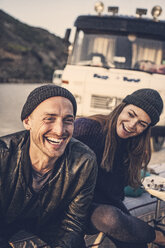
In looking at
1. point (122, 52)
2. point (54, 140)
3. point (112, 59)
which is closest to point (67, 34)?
point (112, 59)

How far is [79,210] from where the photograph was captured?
93.7 inches

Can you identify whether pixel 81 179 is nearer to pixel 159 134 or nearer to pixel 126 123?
pixel 126 123

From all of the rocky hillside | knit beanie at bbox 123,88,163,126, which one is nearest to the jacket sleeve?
knit beanie at bbox 123,88,163,126

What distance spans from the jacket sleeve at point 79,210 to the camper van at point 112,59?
4560 millimetres

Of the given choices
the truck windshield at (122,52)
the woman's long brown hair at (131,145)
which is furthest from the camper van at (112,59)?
the woman's long brown hair at (131,145)

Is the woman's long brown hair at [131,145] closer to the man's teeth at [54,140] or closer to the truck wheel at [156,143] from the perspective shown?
the man's teeth at [54,140]

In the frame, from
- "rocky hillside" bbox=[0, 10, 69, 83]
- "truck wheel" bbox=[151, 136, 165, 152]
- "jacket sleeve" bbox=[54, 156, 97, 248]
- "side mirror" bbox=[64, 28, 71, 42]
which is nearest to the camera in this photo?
"jacket sleeve" bbox=[54, 156, 97, 248]

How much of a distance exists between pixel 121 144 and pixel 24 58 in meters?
44.5

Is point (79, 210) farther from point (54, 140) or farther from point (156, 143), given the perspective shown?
point (156, 143)

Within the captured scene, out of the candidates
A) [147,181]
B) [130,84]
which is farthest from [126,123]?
[130,84]

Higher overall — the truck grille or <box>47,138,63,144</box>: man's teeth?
the truck grille

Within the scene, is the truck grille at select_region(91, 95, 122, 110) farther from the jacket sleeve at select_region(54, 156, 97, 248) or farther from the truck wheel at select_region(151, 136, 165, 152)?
the jacket sleeve at select_region(54, 156, 97, 248)

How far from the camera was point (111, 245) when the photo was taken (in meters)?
3.06

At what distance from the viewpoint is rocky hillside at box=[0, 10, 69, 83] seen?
38.5 m
